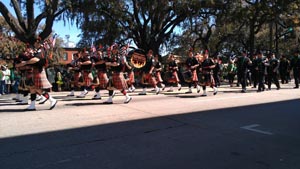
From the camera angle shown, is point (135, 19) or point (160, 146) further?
point (135, 19)

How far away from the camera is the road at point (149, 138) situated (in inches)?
195

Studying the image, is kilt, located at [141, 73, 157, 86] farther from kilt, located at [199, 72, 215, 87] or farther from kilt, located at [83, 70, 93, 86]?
kilt, located at [83, 70, 93, 86]

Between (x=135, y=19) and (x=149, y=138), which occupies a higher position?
(x=135, y=19)

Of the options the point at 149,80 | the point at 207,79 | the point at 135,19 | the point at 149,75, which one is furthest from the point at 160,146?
the point at 135,19

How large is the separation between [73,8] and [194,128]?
1676 cm

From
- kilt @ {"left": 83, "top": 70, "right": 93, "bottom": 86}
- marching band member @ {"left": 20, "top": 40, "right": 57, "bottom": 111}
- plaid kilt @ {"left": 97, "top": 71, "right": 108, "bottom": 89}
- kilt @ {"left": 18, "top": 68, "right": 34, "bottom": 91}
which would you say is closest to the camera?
marching band member @ {"left": 20, "top": 40, "right": 57, "bottom": 111}

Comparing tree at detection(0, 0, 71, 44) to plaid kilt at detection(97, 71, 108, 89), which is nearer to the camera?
plaid kilt at detection(97, 71, 108, 89)

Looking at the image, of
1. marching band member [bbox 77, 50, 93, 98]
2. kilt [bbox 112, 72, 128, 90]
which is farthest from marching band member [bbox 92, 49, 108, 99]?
marching band member [bbox 77, 50, 93, 98]

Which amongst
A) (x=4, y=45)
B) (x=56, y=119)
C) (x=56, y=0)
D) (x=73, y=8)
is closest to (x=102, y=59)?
(x=56, y=119)

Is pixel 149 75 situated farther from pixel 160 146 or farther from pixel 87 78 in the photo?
pixel 160 146

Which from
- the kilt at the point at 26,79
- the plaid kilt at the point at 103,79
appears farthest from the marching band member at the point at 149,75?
the kilt at the point at 26,79

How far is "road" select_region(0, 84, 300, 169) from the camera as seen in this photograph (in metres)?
4.96

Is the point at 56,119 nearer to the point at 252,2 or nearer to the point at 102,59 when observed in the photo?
the point at 102,59

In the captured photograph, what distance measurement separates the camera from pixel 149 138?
6324 mm
